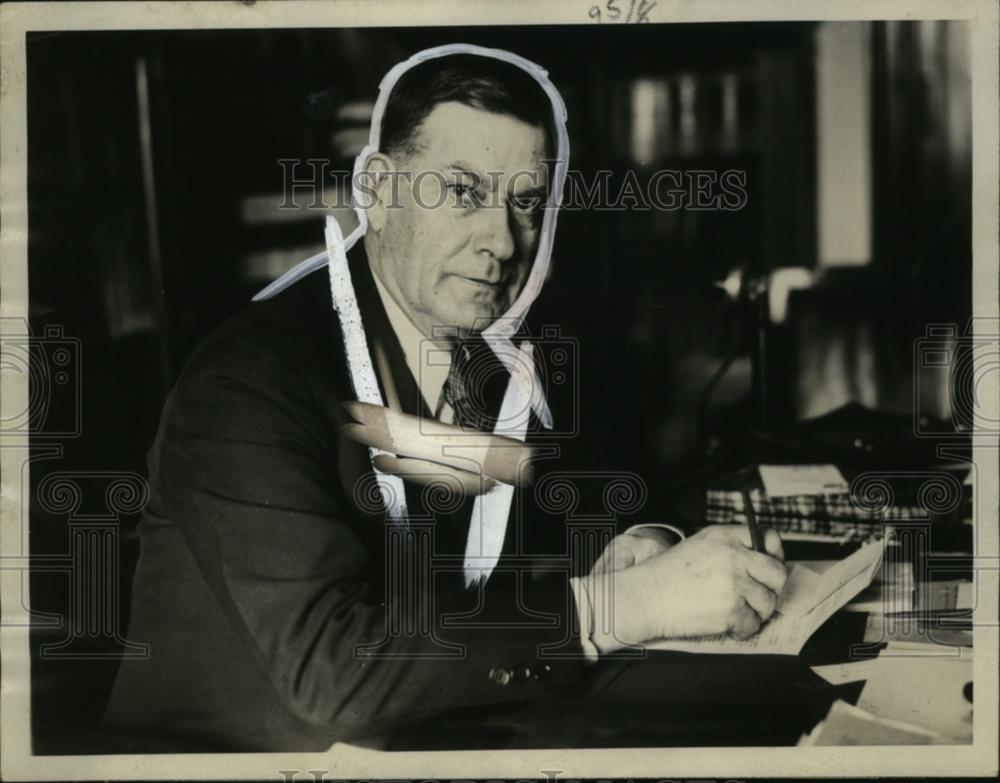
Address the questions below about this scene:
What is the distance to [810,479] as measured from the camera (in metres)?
A: 2.06

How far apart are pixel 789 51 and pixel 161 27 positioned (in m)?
1.28

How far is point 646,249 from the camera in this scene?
6.64ft

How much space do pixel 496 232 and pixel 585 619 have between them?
801 mm

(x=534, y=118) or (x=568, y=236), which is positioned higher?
(x=534, y=118)

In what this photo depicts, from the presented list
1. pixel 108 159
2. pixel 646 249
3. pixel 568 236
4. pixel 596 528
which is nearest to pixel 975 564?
pixel 596 528

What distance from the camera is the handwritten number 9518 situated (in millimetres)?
2021

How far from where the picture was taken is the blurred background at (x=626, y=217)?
1984 mm

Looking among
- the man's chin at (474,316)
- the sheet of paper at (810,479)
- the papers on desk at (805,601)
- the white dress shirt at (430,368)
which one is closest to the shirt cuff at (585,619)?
the white dress shirt at (430,368)

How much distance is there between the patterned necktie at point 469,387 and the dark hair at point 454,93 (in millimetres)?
420

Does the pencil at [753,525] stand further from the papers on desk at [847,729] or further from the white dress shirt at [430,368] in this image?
the papers on desk at [847,729]

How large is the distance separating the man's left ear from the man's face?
0.04 ft

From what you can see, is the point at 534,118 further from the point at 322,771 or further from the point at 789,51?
the point at 322,771

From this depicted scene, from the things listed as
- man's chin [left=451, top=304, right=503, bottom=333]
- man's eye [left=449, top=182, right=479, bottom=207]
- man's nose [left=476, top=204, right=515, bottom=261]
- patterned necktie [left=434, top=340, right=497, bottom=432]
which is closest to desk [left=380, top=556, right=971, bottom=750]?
patterned necktie [left=434, top=340, right=497, bottom=432]

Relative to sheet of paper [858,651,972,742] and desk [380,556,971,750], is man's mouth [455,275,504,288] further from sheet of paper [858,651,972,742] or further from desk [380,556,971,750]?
sheet of paper [858,651,972,742]
